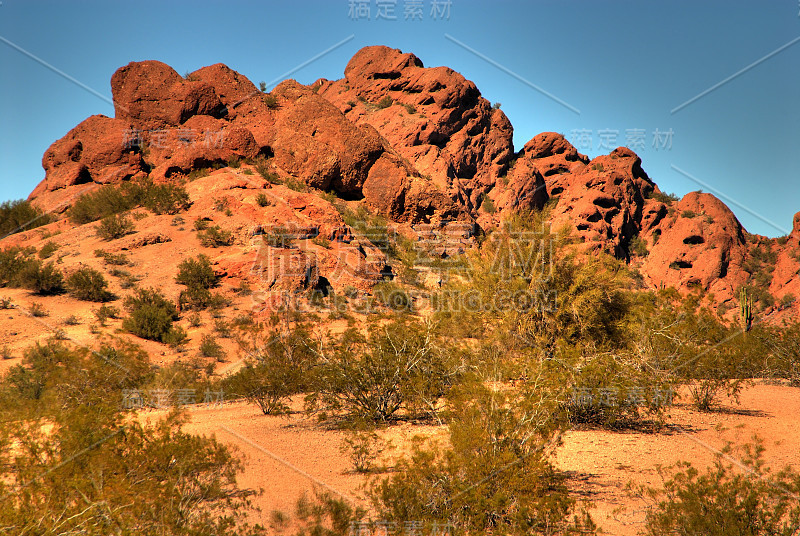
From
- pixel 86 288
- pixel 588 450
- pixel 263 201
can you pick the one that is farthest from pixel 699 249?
pixel 86 288

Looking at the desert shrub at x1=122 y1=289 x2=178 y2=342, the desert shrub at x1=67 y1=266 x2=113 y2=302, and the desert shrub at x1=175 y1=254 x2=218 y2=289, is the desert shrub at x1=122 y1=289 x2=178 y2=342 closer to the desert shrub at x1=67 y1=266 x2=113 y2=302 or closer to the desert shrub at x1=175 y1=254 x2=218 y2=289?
the desert shrub at x1=67 y1=266 x2=113 y2=302

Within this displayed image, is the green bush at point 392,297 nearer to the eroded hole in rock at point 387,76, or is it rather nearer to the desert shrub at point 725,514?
the desert shrub at point 725,514

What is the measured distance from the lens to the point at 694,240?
122 ft

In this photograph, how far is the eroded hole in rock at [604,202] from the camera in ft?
125

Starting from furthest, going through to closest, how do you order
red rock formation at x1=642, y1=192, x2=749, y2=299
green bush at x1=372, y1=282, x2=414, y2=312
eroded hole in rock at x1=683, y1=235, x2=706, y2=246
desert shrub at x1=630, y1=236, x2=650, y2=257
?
desert shrub at x1=630, y1=236, x2=650, y2=257 < eroded hole in rock at x1=683, y1=235, x2=706, y2=246 < red rock formation at x1=642, y1=192, x2=749, y2=299 < green bush at x1=372, y1=282, x2=414, y2=312

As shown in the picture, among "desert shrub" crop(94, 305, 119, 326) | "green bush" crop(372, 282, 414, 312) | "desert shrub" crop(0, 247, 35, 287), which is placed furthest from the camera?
"green bush" crop(372, 282, 414, 312)

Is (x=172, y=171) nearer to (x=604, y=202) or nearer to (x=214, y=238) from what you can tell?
(x=214, y=238)

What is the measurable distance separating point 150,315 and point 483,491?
527 inches

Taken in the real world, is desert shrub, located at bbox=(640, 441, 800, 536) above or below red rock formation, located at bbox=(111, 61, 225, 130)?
below

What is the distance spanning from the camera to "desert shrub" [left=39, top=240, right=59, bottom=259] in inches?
699

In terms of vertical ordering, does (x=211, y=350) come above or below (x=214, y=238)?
below

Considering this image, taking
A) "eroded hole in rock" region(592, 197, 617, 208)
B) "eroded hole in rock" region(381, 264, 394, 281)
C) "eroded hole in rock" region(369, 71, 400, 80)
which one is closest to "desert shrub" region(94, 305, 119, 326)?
"eroded hole in rock" region(381, 264, 394, 281)

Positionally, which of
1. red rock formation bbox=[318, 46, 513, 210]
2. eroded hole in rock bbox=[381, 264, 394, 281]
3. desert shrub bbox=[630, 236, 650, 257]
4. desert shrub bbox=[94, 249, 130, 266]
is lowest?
desert shrub bbox=[94, 249, 130, 266]

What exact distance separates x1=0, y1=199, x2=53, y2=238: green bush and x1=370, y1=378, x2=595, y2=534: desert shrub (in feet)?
88.2
